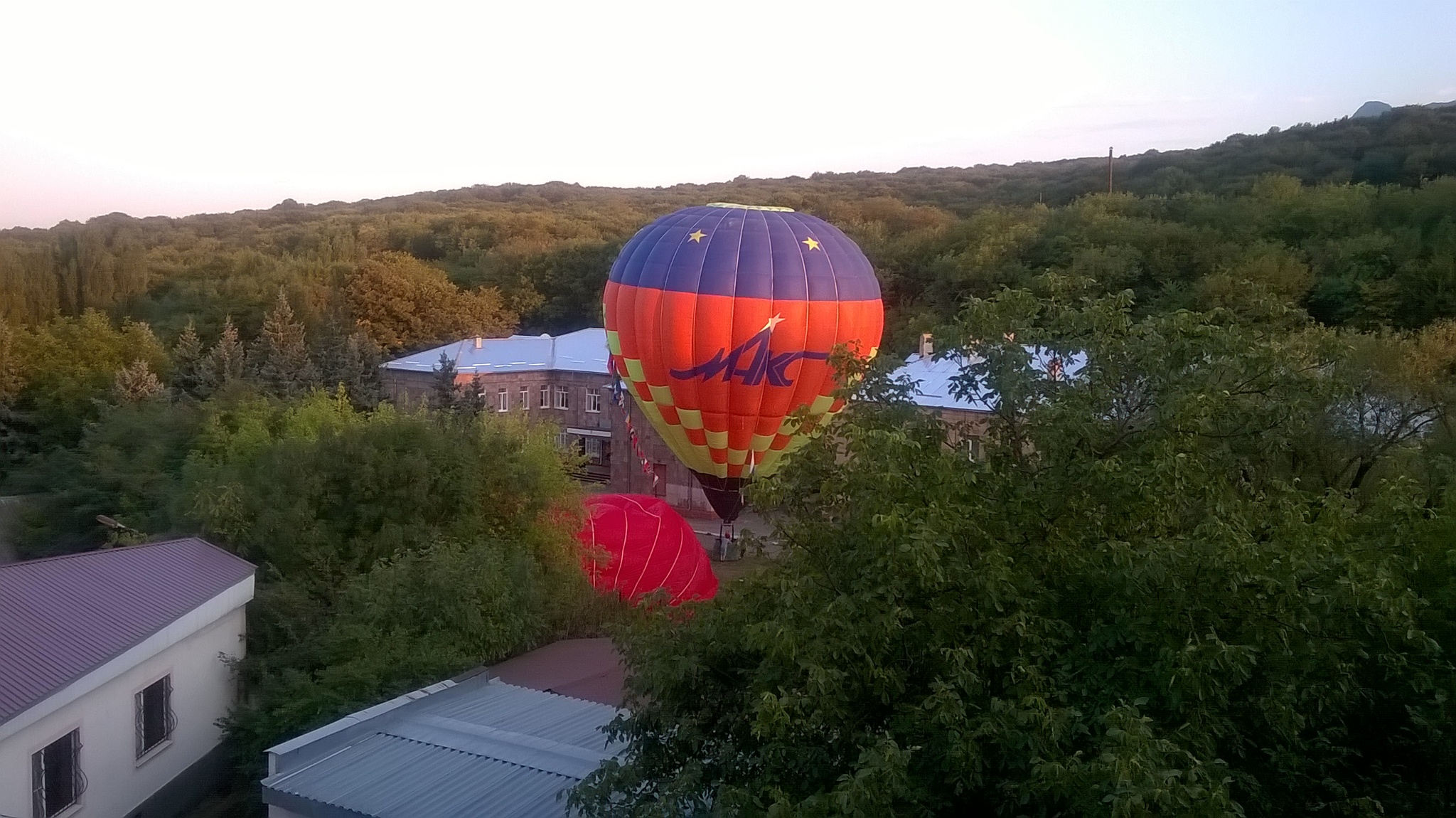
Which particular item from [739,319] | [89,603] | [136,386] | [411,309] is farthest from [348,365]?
[89,603]

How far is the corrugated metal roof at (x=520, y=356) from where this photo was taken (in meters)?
31.0

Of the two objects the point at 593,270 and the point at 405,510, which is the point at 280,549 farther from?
the point at 593,270

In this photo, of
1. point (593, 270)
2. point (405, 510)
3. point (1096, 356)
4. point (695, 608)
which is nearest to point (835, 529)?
point (695, 608)

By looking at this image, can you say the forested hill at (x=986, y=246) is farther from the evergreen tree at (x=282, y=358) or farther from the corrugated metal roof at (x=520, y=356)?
the corrugated metal roof at (x=520, y=356)

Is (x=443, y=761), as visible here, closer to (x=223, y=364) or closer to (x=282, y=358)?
(x=282, y=358)

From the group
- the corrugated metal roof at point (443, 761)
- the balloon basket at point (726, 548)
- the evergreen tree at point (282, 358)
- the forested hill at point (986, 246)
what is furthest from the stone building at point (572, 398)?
the corrugated metal roof at point (443, 761)

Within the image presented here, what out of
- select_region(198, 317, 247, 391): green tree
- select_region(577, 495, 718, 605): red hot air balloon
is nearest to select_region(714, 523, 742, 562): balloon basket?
select_region(577, 495, 718, 605): red hot air balloon

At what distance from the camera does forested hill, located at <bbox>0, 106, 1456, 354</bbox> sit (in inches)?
1195

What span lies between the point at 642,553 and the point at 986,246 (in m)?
24.2

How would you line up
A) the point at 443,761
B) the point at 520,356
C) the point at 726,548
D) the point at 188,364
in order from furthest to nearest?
1. the point at 520,356
2. the point at 188,364
3. the point at 726,548
4. the point at 443,761

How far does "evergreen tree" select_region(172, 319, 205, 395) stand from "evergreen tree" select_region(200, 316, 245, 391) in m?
0.35

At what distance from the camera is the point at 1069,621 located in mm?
5184

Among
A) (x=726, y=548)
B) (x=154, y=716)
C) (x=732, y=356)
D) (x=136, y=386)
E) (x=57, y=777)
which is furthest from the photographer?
(x=136, y=386)

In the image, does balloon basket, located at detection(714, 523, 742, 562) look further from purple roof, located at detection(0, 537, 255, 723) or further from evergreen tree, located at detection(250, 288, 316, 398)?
purple roof, located at detection(0, 537, 255, 723)
